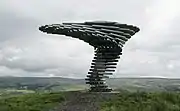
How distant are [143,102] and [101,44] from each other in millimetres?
10041

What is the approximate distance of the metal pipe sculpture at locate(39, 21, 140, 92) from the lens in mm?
43969

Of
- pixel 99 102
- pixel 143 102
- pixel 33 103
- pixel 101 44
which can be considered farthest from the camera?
pixel 101 44

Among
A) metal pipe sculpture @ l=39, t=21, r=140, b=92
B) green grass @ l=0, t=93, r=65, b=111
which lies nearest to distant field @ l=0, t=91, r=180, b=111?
green grass @ l=0, t=93, r=65, b=111

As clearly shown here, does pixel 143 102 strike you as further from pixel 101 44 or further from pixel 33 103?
pixel 33 103

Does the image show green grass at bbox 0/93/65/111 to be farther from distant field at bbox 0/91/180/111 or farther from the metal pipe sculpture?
the metal pipe sculpture

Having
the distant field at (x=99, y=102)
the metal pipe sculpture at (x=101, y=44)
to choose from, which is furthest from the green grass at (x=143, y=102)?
the metal pipe sculpture at (x=101, y=44)

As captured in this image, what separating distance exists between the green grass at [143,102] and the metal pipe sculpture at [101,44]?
455 centimetres

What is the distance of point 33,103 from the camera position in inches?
1635

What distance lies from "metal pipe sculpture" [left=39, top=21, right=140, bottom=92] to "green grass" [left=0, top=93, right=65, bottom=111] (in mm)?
4760

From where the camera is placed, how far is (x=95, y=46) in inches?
1810

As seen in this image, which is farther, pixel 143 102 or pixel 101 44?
pixel 101 44

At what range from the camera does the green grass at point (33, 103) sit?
38.4m

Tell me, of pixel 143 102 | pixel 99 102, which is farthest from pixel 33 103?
pixel 143 102

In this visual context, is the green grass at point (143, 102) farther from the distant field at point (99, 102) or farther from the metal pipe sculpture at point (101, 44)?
the metal pipe sculpture at point (101, 44)
